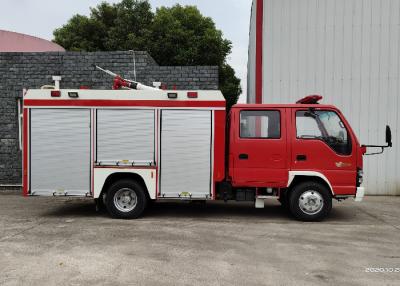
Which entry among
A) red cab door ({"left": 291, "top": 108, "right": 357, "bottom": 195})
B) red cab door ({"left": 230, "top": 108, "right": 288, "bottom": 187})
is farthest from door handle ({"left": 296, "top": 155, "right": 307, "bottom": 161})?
red cab door ({"left": 230, "top": 108, "right": 288, "bottom": 187})

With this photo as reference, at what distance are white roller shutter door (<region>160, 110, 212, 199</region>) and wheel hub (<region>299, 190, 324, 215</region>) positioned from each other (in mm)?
1886

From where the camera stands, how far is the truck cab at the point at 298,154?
7570 mm

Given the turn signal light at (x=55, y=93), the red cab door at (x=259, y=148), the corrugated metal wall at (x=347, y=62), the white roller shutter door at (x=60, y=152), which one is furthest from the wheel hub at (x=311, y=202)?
the turn signal light at (x=55, y=93)

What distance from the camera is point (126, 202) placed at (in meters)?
7.88

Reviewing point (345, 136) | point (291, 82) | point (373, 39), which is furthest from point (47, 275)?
point (373, 39)

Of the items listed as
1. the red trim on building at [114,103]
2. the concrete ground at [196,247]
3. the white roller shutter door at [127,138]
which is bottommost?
the concrete ground at [196,247]

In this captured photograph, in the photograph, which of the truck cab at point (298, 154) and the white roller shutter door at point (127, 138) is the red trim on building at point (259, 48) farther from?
the white roller shutter door at point (127, 138)

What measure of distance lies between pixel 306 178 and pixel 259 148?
3.74 ft

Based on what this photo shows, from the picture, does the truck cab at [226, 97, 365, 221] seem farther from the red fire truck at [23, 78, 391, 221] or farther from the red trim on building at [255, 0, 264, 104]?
the red trim on building at [255, 0, 264, 104]

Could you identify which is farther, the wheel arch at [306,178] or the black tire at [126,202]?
the black tire at [126,202]

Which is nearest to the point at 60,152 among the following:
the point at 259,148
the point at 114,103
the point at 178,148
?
the point at 114,103

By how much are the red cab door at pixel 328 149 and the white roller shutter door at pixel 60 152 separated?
4.16 meters

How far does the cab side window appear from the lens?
7.67 metres

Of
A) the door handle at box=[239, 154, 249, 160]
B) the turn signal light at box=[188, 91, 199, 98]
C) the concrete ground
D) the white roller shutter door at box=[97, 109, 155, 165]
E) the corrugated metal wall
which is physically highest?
the corrugated metal wall
